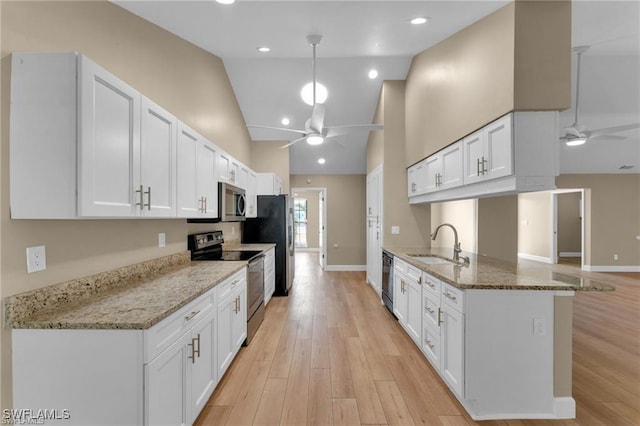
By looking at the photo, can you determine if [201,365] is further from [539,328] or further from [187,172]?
[539,328]

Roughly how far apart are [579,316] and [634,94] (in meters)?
3.71

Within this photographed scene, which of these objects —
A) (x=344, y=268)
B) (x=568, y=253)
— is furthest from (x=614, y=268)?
(x=344, y=268)

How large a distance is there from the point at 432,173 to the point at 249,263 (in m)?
2.48

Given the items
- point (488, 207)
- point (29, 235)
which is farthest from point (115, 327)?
point (488, 207)

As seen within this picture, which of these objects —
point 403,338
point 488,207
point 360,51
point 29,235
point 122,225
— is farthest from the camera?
point 488,207

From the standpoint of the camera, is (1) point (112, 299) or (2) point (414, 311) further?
(2) point (414, 311)

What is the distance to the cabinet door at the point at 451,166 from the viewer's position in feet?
9.89

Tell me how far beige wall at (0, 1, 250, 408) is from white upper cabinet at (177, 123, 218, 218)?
1.23 feet

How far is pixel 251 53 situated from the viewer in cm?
397

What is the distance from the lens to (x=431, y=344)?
103 inches

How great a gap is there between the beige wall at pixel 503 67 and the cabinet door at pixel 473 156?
92 mm

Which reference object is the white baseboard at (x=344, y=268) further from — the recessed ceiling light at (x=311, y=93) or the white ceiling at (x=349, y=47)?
the recessed ceiling light at (x=311, y=93)

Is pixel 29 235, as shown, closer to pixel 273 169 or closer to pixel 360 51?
pixel 360 51

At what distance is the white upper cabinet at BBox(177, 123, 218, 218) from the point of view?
2369 mm
